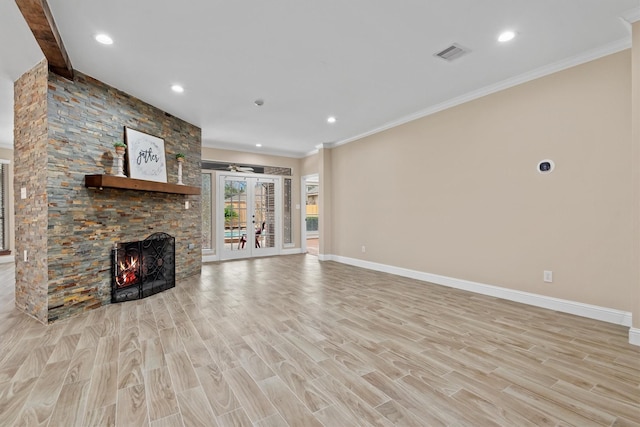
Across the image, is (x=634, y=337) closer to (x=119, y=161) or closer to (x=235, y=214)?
(x=119, y=161)

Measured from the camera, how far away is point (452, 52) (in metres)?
3.10

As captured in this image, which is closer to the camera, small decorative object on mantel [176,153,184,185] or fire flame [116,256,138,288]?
fire flame [116,256,138,288]

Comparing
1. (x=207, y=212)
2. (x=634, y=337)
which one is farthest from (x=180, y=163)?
(x=634, y=337)

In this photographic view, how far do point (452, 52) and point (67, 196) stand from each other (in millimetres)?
4502

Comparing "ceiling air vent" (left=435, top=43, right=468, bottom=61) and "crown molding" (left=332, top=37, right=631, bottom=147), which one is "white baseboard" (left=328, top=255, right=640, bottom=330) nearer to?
"crown molding" (left=332, top=37, right=631, bottom=147)

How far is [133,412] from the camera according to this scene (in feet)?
5.51

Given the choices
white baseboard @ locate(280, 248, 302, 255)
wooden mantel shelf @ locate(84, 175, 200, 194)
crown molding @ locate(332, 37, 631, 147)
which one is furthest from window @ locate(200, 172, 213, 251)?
crown molding @ locate(332, 37, 631, 147)

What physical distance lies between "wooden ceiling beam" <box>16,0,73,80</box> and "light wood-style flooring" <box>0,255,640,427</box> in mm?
2678

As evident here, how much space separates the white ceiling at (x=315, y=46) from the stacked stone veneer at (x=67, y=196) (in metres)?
0.32

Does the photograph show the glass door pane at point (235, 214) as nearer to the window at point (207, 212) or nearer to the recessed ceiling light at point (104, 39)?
the window at point (207, 212)

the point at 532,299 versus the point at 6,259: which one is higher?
the point at 6,259

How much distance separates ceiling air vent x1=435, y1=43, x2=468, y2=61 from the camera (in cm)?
300

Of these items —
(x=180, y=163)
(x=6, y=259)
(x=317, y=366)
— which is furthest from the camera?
(x=6, y=259)

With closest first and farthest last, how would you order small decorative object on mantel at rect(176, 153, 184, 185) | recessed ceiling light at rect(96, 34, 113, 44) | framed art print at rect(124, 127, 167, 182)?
recessed ceiling light at rect(96, 34, 113, 44) < framed art print at rect(124, 127, 167, 182) < small decorative object on mantel at rect(176, 153, 184, 185)
